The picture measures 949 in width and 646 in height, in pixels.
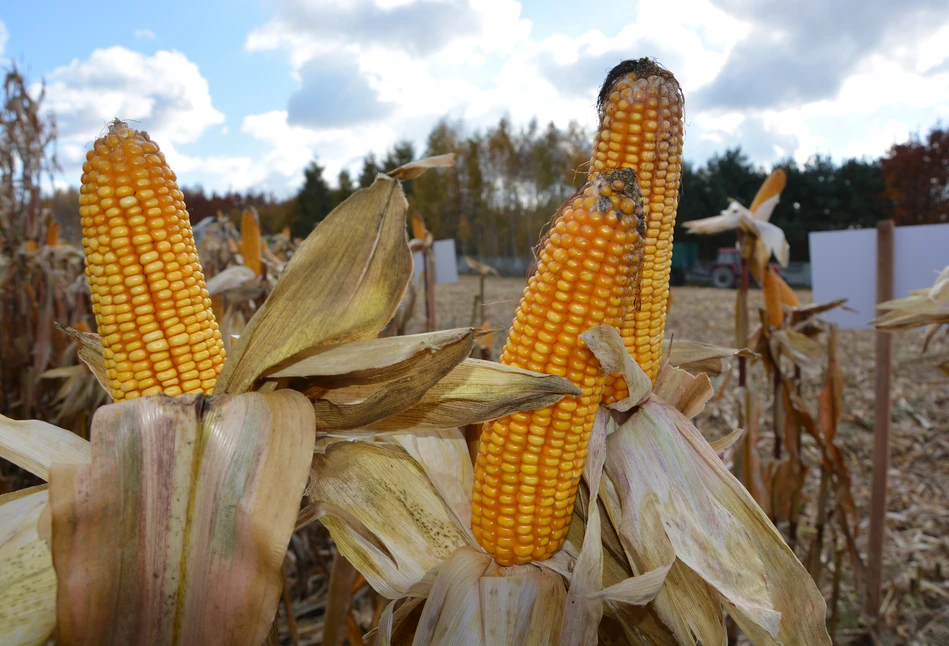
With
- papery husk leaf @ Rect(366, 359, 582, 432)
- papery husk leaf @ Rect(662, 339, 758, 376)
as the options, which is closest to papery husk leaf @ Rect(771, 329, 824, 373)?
papery husk leaf @ Rect(662, 339, 758, 376)

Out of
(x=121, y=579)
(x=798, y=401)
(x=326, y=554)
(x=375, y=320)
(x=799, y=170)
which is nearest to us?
(x=121, y=579)

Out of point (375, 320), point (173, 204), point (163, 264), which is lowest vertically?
point (375, 320)

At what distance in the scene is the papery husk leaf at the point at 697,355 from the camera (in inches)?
67.3

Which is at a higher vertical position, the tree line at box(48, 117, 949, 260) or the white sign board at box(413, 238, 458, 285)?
the tree line at box(48, 117, 949, 260)

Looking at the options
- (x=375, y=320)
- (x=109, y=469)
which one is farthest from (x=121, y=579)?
(x=375, y=320)

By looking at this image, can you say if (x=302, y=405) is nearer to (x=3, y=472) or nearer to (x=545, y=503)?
→ (x=545, y=503)

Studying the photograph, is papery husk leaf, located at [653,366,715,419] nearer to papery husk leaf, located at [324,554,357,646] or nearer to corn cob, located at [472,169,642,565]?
corn cob, located at [472,169,642,565]

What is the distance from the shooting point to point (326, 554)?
13.2 ft

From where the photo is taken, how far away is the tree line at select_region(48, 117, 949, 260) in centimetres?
2805

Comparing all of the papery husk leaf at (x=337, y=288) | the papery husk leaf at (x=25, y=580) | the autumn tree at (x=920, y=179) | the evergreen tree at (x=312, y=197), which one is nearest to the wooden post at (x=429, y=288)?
the papery husk leaf at (x=337, y=288)

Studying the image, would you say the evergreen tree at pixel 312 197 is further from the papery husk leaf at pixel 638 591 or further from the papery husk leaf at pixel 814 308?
the papery husk leaf at pixel 638 591

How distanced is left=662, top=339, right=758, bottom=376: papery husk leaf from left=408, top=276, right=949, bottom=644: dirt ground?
0.53 metres

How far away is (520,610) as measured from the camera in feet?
3.88

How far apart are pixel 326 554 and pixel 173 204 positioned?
11.1ft
